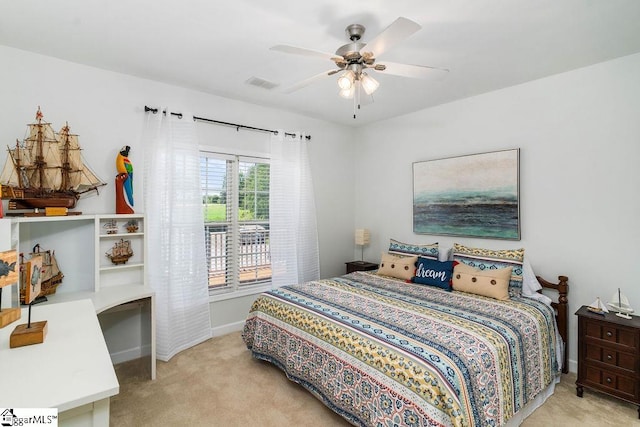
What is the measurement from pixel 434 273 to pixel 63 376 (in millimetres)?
3041

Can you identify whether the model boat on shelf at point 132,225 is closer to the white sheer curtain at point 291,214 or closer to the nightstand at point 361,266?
the white sheer curtain at point 291,214

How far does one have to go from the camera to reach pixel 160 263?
3.16 meters

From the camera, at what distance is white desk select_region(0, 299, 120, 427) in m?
1.00

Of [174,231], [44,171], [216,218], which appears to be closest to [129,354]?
[174,231]

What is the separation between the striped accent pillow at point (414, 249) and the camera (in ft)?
12.1

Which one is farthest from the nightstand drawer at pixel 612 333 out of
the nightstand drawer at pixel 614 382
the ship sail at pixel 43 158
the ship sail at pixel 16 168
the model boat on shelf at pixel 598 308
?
the ship sail at pixel 16 168

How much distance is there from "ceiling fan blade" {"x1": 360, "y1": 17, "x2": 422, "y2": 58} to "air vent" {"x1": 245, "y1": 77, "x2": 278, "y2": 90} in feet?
5.23

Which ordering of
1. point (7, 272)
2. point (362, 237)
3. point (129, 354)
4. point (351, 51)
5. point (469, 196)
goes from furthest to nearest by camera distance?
point (362, 237) → point (469, 196) → point (129, 354) → point (351, 51) → point (7, 272)

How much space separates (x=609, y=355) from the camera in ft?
7.92

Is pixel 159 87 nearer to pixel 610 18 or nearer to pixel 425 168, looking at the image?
pixel 425 168

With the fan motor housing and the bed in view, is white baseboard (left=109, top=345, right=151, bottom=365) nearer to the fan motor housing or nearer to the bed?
the bed

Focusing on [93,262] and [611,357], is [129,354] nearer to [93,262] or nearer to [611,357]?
[93,262]

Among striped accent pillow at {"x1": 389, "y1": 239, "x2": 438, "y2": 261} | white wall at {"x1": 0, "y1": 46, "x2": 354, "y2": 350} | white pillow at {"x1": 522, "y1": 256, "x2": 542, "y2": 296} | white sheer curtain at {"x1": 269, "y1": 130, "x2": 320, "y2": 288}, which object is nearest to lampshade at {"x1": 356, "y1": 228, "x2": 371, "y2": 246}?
striped accent pillow at {"x1": 389, "y1": 239, "x2": 438, "y2": 261}

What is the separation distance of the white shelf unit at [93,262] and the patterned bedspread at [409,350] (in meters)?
1.01
